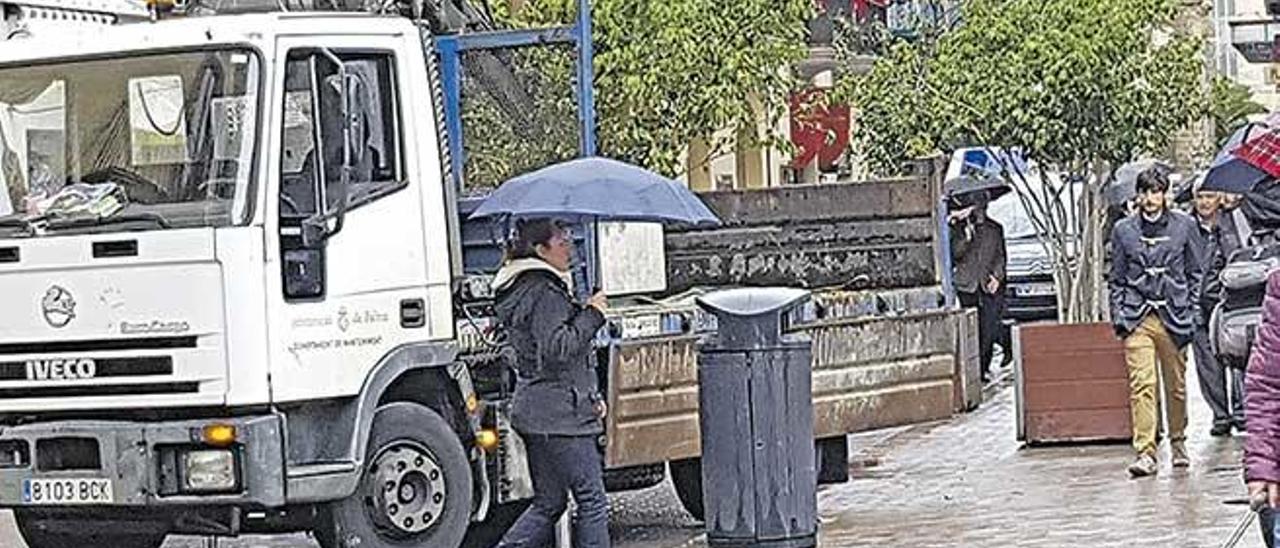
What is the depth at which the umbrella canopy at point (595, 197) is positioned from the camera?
1084cm

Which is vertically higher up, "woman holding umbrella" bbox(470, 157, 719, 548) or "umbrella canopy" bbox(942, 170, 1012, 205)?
"umbrella canopy" bbox(942, 170, 1012, 205)

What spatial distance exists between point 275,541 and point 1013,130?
7.98 metres

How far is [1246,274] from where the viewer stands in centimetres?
916

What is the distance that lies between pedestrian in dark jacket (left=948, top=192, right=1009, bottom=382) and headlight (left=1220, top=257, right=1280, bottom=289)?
12023 millimetres

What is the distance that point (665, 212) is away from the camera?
433 inches

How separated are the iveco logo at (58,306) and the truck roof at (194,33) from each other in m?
1.03

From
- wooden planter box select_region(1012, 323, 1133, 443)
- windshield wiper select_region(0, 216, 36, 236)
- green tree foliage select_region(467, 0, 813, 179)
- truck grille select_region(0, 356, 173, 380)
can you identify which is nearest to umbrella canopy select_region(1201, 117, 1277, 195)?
truck grille select_region(0, 356, 173, 380)

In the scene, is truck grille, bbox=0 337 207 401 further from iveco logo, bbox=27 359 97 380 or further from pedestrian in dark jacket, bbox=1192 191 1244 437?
pedestrian in dark jacket, bbox=1192 191 1244 437

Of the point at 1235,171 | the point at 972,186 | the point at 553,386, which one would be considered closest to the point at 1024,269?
the point at 972,186

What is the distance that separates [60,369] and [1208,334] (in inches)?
242

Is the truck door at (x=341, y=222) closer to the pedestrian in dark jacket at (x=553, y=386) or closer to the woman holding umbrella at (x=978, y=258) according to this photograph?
the pedestrian in dark jacket at (x=553, y=386)

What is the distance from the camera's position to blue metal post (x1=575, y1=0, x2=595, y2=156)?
39.4 ft

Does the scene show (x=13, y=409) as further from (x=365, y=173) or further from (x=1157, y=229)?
(x=1157, y=229)

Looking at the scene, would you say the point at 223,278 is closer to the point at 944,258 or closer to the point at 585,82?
the point at 585,82
